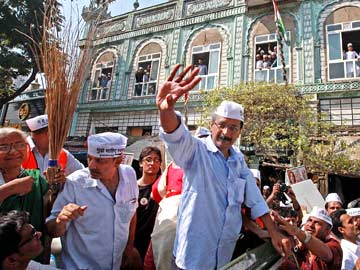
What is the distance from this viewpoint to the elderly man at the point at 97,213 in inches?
66.2

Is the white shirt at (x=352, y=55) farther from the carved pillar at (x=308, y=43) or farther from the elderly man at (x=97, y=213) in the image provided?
the elderly man at (x=97, y=213)

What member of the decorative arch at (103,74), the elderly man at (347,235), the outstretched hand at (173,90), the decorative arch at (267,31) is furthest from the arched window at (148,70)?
the outstretched hand at (173,90)

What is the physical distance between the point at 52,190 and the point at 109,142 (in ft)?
1.52

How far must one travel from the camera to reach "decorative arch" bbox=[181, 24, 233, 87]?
1066 centimetres

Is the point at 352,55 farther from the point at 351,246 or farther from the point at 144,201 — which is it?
the point at 144,201

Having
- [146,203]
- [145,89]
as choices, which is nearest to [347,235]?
[146,203]

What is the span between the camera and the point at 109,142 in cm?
184

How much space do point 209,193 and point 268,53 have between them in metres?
9.78

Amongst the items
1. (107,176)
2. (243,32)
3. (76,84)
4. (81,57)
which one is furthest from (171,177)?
(243,32)

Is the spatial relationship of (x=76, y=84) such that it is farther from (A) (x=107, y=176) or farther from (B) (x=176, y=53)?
(B) (x=176, y=53)

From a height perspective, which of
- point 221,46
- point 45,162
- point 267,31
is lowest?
point 45,162

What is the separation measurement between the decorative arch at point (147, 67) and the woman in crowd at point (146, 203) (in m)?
9.54

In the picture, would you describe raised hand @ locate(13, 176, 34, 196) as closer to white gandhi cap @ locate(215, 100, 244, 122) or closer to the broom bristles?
the broom bristles

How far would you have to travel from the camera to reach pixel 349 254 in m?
2.71
